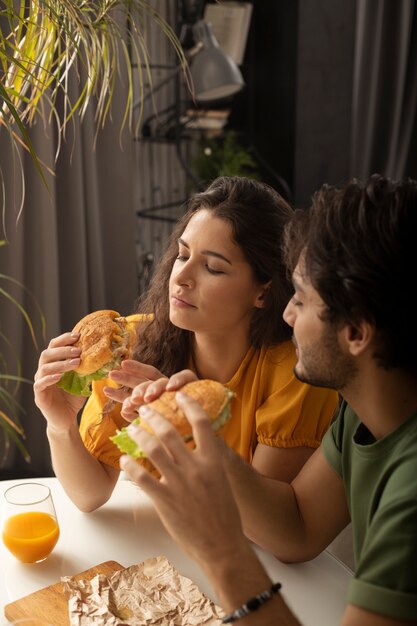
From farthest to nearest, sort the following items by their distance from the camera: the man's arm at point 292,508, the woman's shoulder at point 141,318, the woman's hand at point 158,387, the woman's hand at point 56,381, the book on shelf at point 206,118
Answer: the book on shelf at point 206,118 < the woman's shoulder at point 141,318 < the woman's hand at point 56,381 < the man's arm at point 292,508 < the woman's hand at point 158,387

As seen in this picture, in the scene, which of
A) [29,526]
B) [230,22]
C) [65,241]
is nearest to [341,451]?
[29,526]

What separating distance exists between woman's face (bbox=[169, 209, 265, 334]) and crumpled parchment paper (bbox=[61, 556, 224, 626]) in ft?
1.94

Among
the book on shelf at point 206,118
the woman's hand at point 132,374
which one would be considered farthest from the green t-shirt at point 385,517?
the book on shelf at point 206,118

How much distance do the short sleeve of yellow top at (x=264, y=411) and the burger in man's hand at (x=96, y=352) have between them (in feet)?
0.48

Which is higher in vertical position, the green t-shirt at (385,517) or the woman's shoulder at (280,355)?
the green t-shirt at (385,517)

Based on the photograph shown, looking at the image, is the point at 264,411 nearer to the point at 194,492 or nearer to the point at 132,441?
the point at 132,441

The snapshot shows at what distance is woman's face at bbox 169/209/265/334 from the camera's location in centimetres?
167

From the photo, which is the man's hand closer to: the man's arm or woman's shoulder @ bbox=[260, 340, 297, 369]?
the man's arm

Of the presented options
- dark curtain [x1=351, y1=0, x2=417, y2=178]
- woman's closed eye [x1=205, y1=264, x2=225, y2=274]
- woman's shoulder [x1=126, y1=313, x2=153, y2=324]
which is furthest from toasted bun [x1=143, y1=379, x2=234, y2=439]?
dark curtain [x1=351, y1=0, x2=417, y2=178]

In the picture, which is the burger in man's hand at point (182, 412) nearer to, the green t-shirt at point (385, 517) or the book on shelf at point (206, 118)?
the green t-shirt at point (385, 517)

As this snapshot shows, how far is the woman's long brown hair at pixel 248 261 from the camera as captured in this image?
173 cm

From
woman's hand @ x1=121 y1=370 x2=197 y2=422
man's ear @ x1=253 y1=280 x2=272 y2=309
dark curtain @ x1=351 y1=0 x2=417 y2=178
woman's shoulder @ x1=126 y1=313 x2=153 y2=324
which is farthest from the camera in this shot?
dark curtain @ x1=351 y1=0 x2=417 y2=178

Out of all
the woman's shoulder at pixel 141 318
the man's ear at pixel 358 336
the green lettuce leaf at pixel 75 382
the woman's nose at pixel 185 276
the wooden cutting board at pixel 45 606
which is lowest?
the wooden cutting board at pixel 45 606

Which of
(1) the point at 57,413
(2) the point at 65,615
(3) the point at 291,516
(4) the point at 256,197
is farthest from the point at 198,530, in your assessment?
(4) the point at 256,197
